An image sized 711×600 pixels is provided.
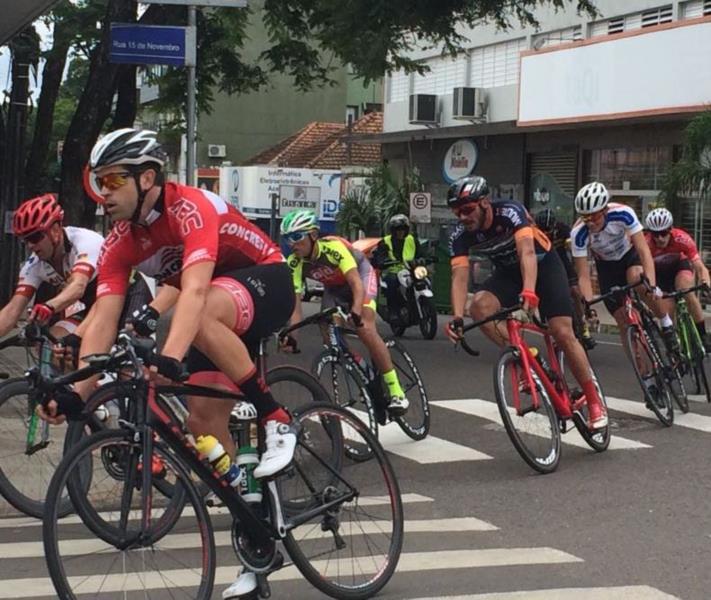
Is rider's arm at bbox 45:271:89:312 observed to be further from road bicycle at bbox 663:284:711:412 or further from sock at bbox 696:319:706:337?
sock at bbox 696:319:706:337

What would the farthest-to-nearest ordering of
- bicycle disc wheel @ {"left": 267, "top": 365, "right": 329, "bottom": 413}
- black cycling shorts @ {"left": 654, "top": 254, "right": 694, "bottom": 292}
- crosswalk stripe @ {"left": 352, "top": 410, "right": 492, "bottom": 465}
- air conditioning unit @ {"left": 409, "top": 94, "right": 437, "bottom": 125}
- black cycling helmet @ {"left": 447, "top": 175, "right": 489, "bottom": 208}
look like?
air conditioning unit @ {"left": 409, "top": 94, "right": 437, "bottom": 125} < black cycling shorts @ {"left": 654, "top": 254, "right": 694, "bottom": 292} < crosswalk stripe @ {"left": 352, "top": 410, "right": 492, "bottom": 465} < black cycling helmet @ {"left": 447, "top": 175, "right": 489, "bottom": 208} < bicycle disc wheel @ {"left": 267, "top": 365, "right": 329, "bottom": 413}

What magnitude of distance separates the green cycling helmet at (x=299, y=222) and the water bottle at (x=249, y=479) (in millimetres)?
3552

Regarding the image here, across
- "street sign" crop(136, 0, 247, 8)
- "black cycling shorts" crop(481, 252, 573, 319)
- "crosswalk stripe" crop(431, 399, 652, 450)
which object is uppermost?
"street sign" crop(136, 0, 247, 8)

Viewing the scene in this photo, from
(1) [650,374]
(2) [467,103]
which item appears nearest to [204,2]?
(1) [650,374]

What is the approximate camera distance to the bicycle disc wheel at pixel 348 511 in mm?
5387

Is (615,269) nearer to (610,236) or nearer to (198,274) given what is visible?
(610,236)

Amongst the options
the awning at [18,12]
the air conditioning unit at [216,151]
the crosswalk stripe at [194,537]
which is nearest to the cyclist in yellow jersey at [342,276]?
the crosswalk stripe at [194,537]

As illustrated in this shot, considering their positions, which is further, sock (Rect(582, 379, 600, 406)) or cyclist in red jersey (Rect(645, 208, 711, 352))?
cyclist in red jersey (Rect(645, 208, 711, 352))

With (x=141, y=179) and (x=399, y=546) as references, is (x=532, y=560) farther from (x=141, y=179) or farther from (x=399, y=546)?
(x=141, y=179)

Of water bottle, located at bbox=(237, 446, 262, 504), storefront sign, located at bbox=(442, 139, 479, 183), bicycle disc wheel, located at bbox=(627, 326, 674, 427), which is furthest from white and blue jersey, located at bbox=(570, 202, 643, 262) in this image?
storefront sign, located at bbox=(442, 139, 479, 183)

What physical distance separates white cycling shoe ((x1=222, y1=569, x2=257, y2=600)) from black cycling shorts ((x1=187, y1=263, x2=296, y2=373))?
96cm

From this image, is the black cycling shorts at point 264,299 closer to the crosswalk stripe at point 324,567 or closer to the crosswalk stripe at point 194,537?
the crosswalk stripe at point 194,537

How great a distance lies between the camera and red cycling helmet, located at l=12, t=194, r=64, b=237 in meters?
7.40

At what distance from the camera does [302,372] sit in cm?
712
